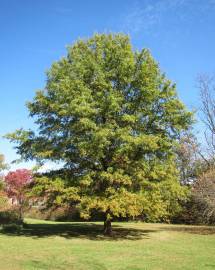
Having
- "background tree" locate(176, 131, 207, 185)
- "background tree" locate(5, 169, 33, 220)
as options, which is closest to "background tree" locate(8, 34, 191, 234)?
"background tree" locate(176, 131, 207, 185)

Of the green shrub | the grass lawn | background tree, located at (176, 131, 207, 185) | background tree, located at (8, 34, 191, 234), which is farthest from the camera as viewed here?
background tree, located at (176, 131, 207, 185)

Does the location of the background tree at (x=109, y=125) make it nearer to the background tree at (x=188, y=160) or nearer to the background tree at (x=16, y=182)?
the background tree at (x=188, y=160)

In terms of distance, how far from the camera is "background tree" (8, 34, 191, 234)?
21.6 m

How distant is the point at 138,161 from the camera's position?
2292 cm

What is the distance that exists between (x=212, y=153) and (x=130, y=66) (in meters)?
15.2

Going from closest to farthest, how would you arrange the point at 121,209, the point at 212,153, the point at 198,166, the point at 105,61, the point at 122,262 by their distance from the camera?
the point at 122,262 → the point at 121,209 → the point at 105,61 → the point at 212,153 → the point at 198,166

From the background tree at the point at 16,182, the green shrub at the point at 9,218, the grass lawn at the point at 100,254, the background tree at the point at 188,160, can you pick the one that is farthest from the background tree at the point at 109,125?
the background tree at the point at 16,182

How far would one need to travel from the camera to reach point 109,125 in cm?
2216

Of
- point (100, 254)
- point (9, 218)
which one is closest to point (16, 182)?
point (9, 218)

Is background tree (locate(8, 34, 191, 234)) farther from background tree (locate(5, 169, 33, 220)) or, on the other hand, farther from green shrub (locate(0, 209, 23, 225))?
background tree (locate(5, 169, 33, 220))

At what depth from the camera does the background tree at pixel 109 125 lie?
71.0 feet

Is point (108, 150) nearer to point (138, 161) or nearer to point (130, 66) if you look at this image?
point (138, 161)

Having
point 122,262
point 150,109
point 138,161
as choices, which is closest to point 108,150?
point 138,161

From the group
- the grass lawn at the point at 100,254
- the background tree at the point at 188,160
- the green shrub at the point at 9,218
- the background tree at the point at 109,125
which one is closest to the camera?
the grass lawn at the point at 100,254
